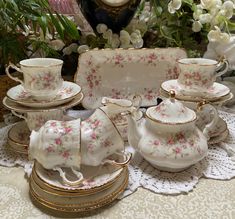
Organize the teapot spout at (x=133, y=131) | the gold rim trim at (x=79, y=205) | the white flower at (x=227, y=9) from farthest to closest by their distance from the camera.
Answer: the white flower at (x=227, y=9) → the teapot spout at (x=133, y=131) → the gold rim trim at (x=79, y=205)

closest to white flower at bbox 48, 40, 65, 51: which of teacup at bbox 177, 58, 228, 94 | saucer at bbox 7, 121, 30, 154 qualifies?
saucer at bbox 7, 121, 30, 154

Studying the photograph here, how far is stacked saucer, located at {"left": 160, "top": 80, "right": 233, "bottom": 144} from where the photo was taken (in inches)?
31.3

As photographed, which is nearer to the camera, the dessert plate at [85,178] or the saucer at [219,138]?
the dessert plate at [85,178]

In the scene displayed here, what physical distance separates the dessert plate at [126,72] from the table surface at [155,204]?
1.20ft

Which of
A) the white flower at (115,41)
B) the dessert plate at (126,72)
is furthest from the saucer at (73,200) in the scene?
the white flower at (115,41)

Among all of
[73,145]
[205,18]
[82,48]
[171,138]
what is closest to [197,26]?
[205,18]

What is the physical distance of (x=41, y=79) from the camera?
0.76 metres

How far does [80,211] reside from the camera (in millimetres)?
588

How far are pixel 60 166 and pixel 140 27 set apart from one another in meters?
0.56

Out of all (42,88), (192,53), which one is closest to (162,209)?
(42,88)

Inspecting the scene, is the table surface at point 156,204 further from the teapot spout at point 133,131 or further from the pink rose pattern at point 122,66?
the pink rose pattern at point 122,66

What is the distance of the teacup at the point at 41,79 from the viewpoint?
29.8 inches

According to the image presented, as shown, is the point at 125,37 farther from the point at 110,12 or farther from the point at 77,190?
the point at 77,190

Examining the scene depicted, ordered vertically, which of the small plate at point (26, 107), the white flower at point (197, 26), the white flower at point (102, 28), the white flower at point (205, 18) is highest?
the white flower at point (205, 18)
